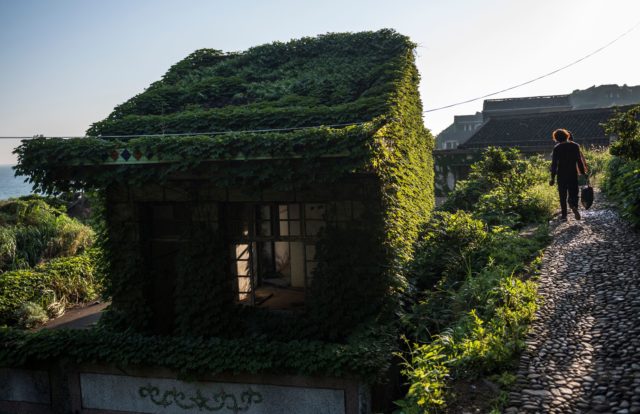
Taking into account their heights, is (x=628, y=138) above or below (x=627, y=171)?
above

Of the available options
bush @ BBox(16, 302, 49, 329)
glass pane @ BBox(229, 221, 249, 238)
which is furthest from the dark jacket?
bush @ BBox(16, 302, 49, 329)

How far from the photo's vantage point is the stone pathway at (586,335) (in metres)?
4.10

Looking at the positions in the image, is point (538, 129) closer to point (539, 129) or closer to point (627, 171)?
point (539, 129)

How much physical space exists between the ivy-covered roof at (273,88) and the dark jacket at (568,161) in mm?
3357

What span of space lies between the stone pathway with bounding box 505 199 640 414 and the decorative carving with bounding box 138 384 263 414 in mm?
3878

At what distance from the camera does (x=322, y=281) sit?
7348 millimetres

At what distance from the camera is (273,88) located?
1013 centimetres

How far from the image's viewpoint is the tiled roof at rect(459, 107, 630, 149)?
2808cm

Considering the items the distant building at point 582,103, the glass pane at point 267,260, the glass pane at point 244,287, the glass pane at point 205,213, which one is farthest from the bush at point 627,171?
the distant building at point 582,103

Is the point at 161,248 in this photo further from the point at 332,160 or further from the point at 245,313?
the point at 332,160

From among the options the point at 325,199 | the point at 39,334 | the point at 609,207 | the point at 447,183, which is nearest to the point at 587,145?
the point at 447,183

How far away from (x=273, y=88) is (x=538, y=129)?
81.8 feet

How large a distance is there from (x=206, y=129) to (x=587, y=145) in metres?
24.9

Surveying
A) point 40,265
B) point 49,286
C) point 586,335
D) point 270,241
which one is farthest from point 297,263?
point 586,335
